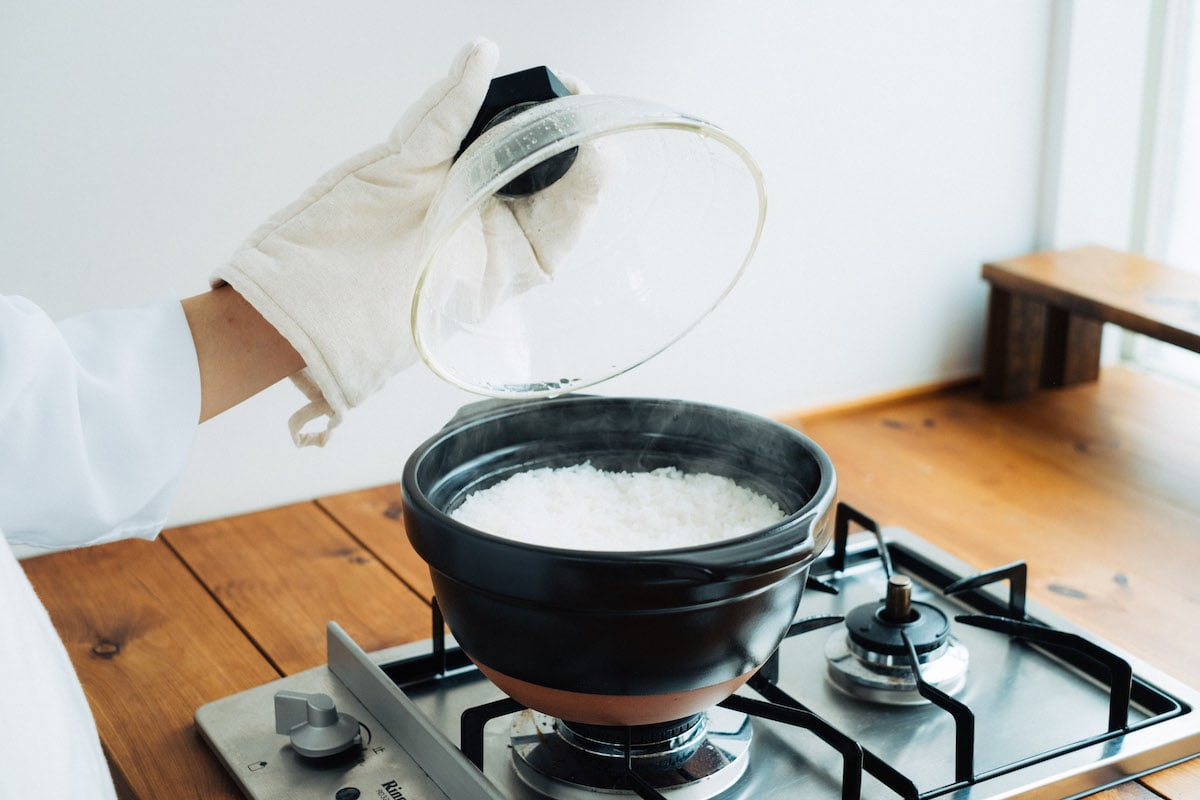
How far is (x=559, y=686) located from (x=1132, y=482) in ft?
2.84

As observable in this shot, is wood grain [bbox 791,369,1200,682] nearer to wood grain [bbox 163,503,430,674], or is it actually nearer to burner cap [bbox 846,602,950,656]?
burner cap [bbox 846,602,950,656]

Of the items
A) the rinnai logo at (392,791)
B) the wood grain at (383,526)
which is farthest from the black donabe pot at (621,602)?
the wood grain at (383,526)

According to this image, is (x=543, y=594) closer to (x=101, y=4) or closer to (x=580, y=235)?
(x=580, y=235)

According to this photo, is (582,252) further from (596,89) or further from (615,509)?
(596,89)

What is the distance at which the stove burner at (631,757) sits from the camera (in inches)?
31.7

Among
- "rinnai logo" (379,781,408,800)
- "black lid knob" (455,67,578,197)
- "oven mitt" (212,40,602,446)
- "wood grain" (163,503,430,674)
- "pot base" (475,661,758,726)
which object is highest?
"black lid knob" (455,67,578,197)

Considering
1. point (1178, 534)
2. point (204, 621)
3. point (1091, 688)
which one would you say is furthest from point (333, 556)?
point (1178, 534)

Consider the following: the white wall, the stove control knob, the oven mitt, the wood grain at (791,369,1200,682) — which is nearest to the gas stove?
the stove control knob

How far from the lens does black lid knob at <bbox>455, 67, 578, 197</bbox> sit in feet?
2.44

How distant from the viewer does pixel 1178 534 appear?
1.22m

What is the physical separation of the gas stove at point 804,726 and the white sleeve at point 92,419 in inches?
7.3

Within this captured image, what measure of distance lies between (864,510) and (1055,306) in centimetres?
48

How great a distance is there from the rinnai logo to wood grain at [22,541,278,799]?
105 millimetres

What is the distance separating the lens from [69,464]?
0.76 m
